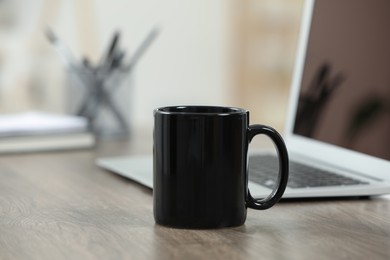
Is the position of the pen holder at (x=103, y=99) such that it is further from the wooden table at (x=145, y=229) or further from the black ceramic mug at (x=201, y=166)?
the black ceramic mug at (x=201, y=166)

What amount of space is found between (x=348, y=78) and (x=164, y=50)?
112 cm

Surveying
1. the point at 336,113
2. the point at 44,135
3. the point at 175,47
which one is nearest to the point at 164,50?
the point at 175,47

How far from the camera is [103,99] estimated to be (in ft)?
5.45

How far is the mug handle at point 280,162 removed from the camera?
0.85 m

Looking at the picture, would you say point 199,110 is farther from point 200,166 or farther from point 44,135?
point 44,135

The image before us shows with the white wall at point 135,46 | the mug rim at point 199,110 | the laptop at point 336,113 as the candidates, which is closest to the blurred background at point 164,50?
the white wall at point 135,46

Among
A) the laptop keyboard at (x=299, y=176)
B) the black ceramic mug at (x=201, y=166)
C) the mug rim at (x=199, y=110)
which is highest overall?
the mug rim at (x=199, y=110)

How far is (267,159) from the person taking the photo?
1.26 m

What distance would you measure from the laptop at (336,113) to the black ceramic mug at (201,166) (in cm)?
14

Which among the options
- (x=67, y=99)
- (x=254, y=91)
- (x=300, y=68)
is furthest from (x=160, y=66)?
(x=300, y=68)

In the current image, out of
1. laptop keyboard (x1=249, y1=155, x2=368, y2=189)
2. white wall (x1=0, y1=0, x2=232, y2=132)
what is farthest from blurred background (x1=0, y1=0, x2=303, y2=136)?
laptop keyboard (x1=249, y1=155, x2=368, y2=189)

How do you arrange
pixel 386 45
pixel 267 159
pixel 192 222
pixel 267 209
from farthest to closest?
pixel 267 159 < pixel 386 45 < pixel 267 209 < pixel 192 222

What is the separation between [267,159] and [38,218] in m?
0.46

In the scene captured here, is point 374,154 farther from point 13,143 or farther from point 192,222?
point 13,143
